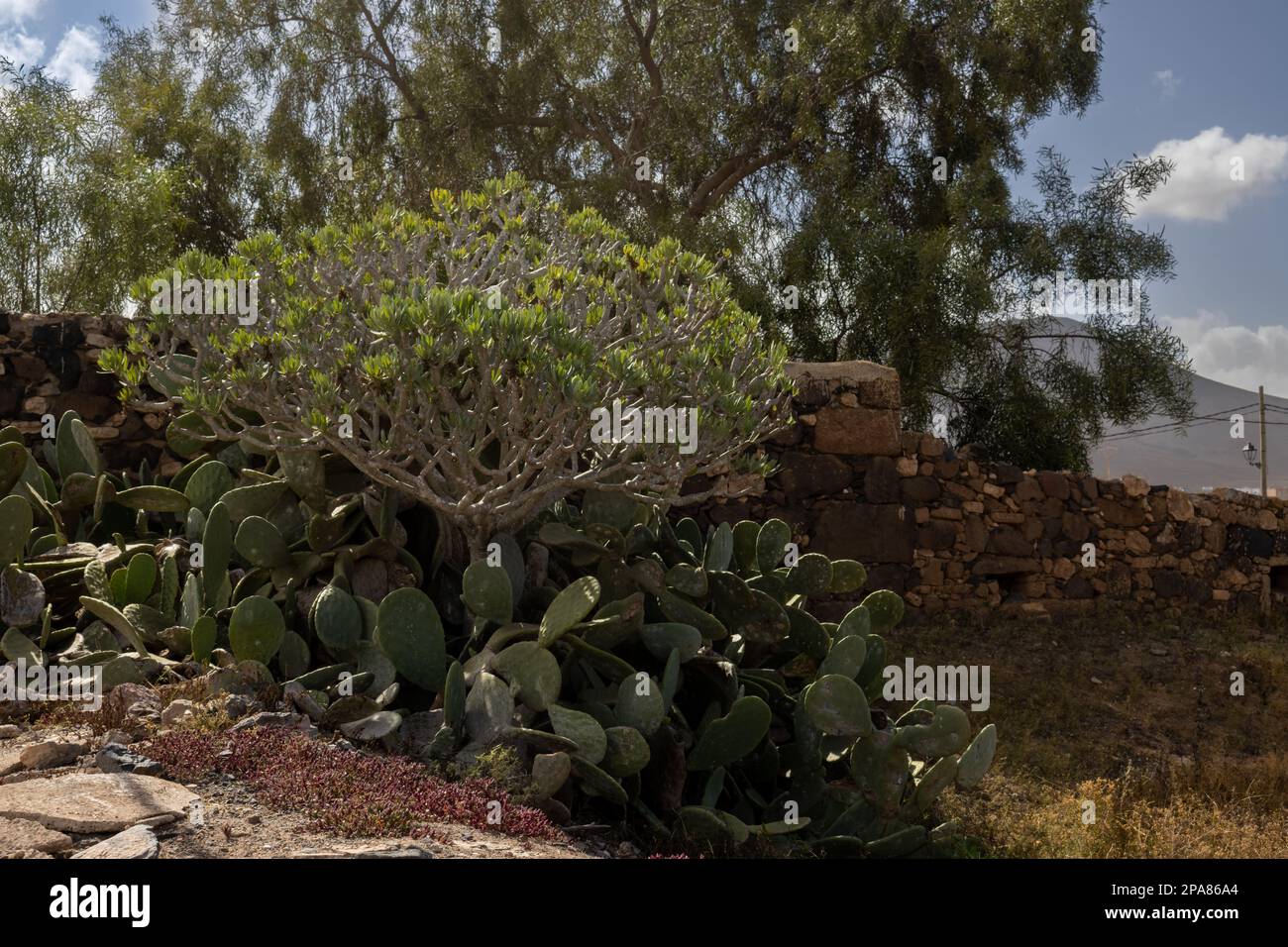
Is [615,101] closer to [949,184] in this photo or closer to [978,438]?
[949,184]

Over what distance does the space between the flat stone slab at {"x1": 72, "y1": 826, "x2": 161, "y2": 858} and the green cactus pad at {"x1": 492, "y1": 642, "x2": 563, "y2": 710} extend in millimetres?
1382

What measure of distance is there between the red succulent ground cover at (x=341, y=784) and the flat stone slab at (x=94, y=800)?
185 millimetres

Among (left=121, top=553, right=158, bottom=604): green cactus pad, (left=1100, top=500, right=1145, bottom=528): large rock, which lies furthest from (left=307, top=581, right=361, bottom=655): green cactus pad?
(left=1100, top=500, right=1145, bottom=528): large rock

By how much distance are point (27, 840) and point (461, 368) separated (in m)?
2.24

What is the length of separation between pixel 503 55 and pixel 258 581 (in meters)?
11.7

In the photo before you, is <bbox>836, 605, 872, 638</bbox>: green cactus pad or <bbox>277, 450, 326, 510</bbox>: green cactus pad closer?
<bbox>277, 450, 326, 510</bbox>: green cactus pad

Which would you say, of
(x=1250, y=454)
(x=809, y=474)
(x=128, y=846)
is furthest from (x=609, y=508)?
(x=1250, y=454)

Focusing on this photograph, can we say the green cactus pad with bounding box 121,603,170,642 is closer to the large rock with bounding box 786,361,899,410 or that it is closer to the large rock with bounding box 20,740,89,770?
the large rock with bounding box 20,740,89,770

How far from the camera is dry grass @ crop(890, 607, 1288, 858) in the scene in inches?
215

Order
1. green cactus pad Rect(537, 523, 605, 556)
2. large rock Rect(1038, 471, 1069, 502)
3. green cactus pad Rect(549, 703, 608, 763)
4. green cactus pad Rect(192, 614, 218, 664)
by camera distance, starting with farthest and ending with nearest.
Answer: large rock Rect(1038, 471, 1069, 502) < green cactus pad Rect(537, 523, 605, 556) < green cactus pad Rect(192, 614, 218, 664) < green cactus pad Rect(549, 703, 608, 763)

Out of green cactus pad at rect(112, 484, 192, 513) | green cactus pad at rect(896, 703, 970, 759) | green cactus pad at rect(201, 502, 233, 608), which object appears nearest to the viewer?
green cactus pad at rect(896, 703, 970, 759)

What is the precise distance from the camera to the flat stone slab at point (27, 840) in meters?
2.86

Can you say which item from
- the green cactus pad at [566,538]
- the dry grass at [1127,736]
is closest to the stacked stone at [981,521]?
the dry grass at [1127,736]

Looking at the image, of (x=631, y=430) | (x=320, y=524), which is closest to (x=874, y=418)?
(x=631, y=430)
